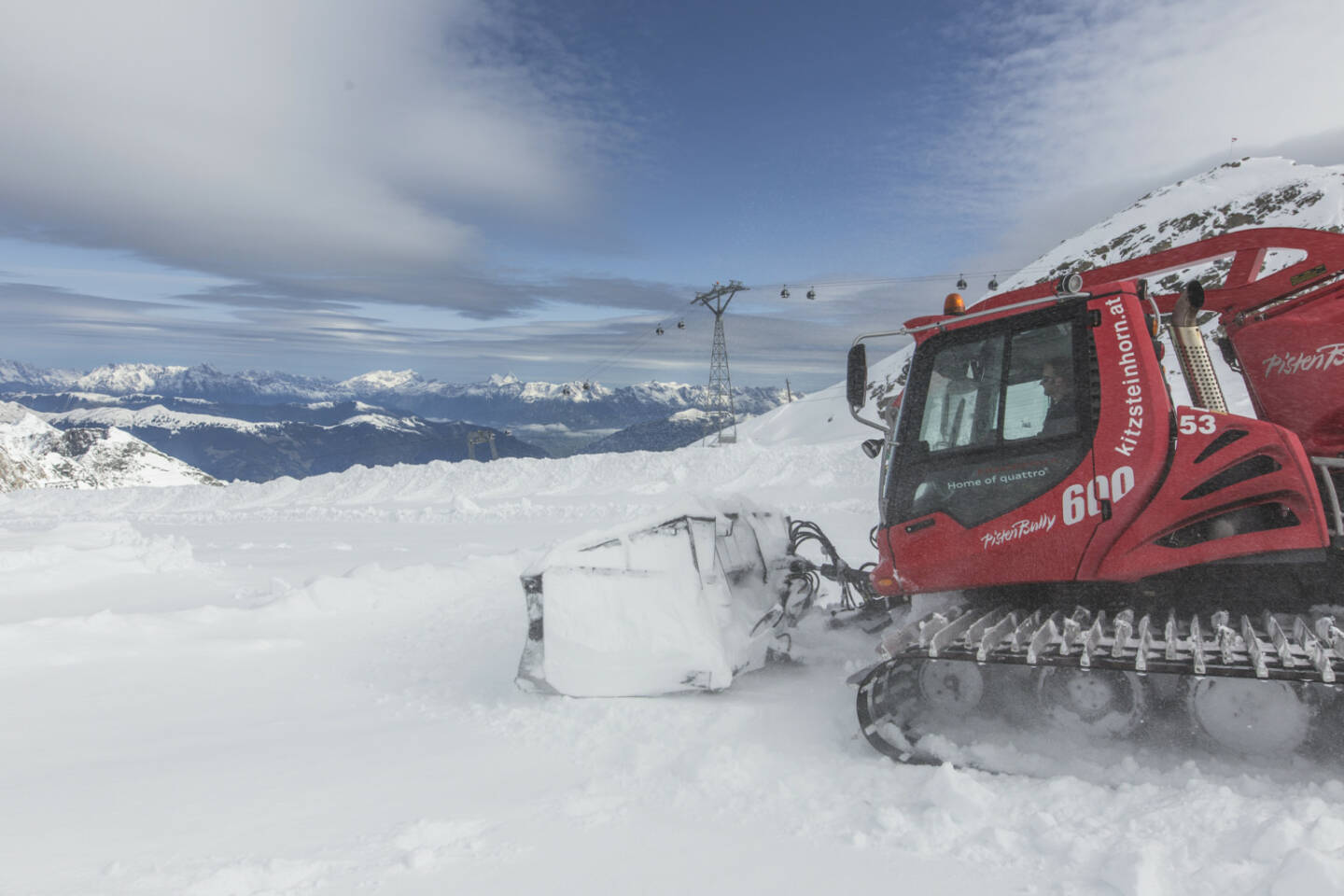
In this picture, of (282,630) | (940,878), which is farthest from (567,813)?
(282,630)

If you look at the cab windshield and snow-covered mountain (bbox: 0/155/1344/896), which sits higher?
the cab windshield

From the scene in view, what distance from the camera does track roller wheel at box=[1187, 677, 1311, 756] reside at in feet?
11.2

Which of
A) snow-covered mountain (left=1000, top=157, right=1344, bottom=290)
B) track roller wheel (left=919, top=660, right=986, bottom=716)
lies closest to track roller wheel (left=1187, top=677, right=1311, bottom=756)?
track roller wheel (left=919, top=660, right=986, bottom=716)

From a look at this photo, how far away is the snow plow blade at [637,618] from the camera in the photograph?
15.6 ft

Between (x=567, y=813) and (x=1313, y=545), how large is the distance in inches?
142

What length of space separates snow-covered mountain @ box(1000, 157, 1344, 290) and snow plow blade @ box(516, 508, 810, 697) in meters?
35.0

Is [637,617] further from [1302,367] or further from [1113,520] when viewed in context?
[1302,367]

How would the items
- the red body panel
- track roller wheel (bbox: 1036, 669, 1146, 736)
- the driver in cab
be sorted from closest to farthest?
track roller wheel (bbox: 1036, 669, 1146, 736) → the driver in cab → the red body panel

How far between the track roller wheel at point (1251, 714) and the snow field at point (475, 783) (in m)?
0.13

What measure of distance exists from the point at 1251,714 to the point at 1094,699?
63 centimetres

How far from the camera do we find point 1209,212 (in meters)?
49.0

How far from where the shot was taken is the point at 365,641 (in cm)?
662

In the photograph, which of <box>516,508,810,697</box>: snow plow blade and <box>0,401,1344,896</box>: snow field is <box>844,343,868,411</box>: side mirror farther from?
<box>0,401,1344,896</box>: snow field

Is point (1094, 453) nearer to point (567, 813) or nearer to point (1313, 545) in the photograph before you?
point (1313, 545)
